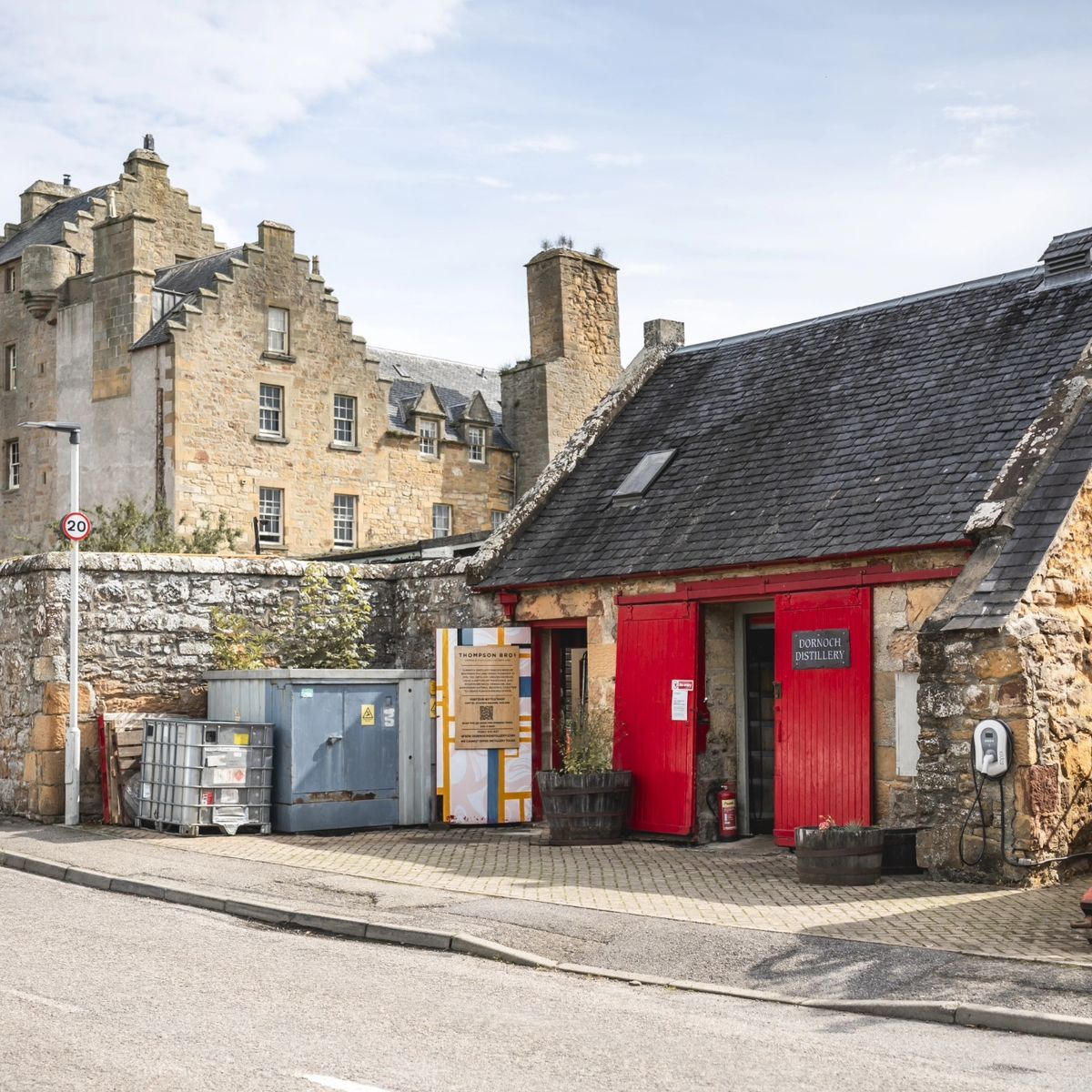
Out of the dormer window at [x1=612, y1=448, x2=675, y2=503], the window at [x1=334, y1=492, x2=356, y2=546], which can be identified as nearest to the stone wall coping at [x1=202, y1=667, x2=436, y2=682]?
Result: the dormer window at [x1=612, y1=448, x2=675, y2=503]

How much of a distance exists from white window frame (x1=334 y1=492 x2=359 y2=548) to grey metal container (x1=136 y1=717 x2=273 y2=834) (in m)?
22.8

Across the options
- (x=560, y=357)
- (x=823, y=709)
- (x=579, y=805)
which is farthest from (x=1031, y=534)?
(x=560, y=357)

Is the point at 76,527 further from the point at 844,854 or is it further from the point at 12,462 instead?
the point at 12,462

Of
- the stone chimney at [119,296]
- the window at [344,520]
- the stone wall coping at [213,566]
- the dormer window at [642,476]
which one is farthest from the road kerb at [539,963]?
the window at [344,520]

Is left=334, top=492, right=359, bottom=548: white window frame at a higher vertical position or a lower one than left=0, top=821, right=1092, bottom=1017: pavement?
higher

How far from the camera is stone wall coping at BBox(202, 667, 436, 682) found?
16.7m

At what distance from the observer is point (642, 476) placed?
733 inches

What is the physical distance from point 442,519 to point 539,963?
112 ft

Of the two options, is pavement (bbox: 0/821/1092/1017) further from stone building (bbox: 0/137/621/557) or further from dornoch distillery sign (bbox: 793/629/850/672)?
stone building (bbox: 0/137/621/557)

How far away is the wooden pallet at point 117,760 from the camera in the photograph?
1733 cm

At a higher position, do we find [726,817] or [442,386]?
[442,386]

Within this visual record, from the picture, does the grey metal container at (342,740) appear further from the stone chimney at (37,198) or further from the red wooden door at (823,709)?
the stone chimney at (37,198)

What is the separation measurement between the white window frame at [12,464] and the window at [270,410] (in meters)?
8.26

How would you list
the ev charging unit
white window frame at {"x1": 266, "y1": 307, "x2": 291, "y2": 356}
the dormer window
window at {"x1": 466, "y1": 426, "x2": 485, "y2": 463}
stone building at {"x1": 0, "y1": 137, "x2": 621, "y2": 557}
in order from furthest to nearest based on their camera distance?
window at {"x1": 466, "y1": 426, "x2": 485, "y2": 463}, white window frame at {"x1": 266, "y1": 307, "x2": 291, "y2": 356}, stone building at {"x1": 0, "y1": 137, "x2": 621, "y2": 557}, the dormer window, the ev charging unit
